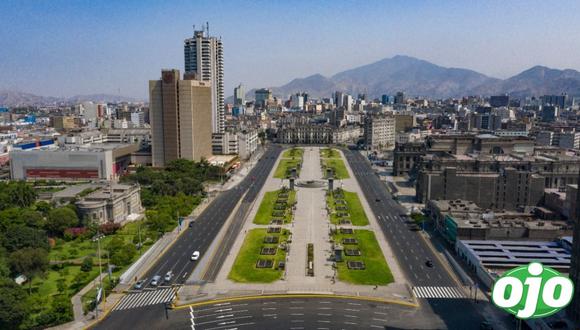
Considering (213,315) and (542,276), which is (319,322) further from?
(542,276)

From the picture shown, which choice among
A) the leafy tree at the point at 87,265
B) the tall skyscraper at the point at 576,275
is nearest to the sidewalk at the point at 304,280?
the leafy tree at the point at 87,265

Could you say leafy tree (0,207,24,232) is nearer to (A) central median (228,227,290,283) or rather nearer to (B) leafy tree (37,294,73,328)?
(B) leafy tree (37,294,73,328)

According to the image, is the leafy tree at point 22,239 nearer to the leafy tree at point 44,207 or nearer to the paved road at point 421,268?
the leafy tree at point 44,207

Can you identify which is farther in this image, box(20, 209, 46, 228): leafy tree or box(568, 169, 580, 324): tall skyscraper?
box(20, 209, 46, 228): leafy tree

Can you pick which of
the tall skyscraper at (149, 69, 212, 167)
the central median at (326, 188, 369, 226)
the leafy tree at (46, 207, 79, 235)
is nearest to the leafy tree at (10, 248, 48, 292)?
the leafy tree at (46, 207, 79, 235)

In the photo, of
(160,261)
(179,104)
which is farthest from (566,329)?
(179,104)

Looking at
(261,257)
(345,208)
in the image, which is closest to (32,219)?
(261,257)
